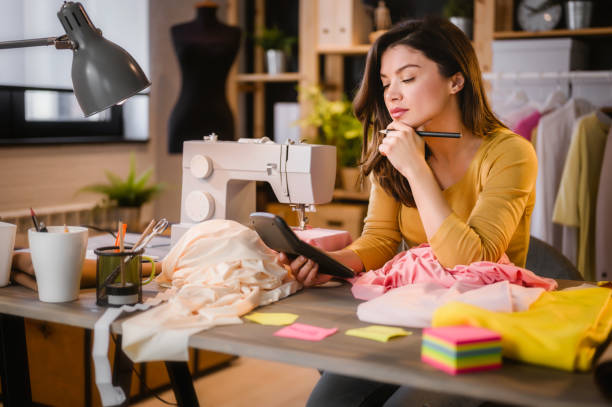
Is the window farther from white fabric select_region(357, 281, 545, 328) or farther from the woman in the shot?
white fabric select_region(357, 281, 545, 328)

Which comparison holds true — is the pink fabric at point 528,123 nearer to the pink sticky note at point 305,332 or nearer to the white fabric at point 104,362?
the pink sticky note at point 305,332

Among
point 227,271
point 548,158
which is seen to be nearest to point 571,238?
point 548,158

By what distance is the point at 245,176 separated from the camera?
5.59 ft

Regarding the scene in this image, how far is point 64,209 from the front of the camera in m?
3.60

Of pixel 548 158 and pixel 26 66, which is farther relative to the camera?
pixel 26 66

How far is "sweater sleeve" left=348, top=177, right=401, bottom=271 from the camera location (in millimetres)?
1751

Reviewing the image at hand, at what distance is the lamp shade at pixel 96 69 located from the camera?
1.37 metres

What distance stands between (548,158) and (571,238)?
38cm

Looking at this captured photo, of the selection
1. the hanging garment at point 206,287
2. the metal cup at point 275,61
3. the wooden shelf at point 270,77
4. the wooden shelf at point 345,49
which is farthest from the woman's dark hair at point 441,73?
the metal cup at point 275,61

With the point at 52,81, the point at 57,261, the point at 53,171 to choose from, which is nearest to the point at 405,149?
the point at 57,261

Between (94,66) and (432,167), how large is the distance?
857 millimetres

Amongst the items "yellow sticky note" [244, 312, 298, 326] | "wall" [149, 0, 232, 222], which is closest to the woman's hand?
"yellow sticky note" [244, 312, 298, 326]

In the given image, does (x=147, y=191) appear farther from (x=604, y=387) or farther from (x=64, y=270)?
(x=604, y=387)

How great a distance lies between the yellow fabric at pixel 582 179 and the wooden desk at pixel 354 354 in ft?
6.63
